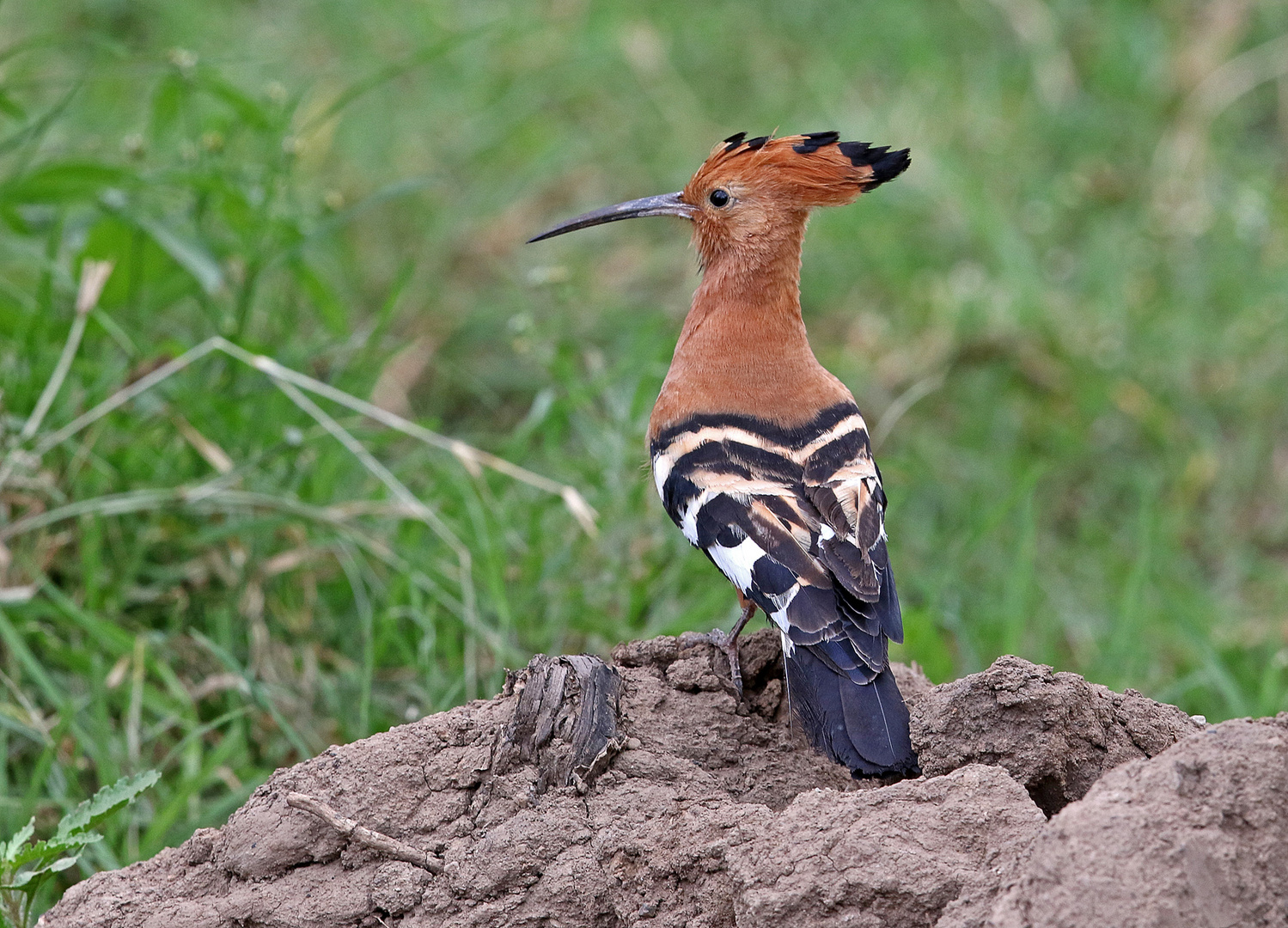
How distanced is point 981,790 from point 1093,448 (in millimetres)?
4115

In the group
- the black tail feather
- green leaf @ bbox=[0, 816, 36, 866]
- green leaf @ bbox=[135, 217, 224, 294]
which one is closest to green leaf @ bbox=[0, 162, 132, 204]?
green leaf @ bbox=[135, 217, 224, 294]

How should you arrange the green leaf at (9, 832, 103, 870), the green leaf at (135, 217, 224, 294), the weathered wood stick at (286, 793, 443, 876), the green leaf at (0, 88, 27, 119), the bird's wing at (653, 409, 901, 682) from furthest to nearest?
1. the green leaf at (135, 217, 224, 294)
2. the green leaf at (0, 88, 27, 119)
3. the bird's wing at (653, 409, 901, 682)
4. the green leaf at (9, 832, 103, 870)
5. the weathered wood stick at (286, 793, 443, 876)

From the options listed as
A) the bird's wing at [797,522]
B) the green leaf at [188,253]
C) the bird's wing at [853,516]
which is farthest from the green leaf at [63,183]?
the bird's wing at [853,516]

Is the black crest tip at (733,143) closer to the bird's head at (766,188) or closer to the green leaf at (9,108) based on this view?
the bird's head at (766,188)

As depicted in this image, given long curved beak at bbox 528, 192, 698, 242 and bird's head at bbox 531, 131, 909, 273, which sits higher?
long curved beak at bbox 528, 192, 698, 242

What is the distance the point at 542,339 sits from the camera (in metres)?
4.90

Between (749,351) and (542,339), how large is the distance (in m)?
1.52

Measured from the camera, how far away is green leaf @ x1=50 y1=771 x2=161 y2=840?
238cm

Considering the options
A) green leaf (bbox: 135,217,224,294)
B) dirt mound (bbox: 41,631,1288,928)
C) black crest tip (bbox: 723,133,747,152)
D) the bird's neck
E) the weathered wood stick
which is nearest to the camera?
dirt mound (bbox: 41,631,1288,928)

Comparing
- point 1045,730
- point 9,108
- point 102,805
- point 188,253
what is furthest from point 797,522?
point 9,108

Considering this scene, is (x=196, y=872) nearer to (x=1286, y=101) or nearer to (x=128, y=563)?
(x=128, y=563)

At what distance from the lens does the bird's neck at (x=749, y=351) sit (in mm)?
3375

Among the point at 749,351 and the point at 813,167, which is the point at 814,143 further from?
the point at 749,351

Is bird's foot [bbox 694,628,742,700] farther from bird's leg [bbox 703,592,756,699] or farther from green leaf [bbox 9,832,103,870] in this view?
green leaf [bbox 9,832,103,870]
